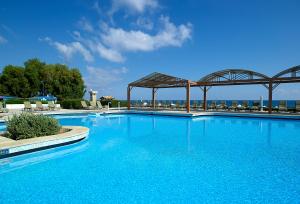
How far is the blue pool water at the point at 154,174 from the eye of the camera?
3.10m

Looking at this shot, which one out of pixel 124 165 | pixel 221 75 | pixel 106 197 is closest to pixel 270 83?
pixel 221 75

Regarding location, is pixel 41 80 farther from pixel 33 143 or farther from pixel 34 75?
pixel 33 143

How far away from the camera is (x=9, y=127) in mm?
5891

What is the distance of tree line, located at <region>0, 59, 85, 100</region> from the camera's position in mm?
25594

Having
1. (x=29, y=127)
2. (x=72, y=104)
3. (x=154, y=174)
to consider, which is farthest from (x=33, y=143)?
(x=72, y=104)

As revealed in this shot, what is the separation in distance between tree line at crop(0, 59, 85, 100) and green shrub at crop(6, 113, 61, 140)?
2263 centimetres

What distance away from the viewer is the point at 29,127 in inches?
229

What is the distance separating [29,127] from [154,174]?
156 inches

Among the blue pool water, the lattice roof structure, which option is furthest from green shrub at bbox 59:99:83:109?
the blue pool water

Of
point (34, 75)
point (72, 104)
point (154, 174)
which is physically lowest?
point (154, 174)

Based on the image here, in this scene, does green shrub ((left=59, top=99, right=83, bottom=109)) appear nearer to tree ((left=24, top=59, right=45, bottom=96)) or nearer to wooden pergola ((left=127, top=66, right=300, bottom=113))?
wooden pergola ((left=127, top=66, right=300, bottom=113))

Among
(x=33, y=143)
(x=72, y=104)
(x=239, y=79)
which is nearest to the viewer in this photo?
(x=33, y=143)

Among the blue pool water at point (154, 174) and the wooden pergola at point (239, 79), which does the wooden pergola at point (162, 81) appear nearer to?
the wooden pergola at point (239, 79)

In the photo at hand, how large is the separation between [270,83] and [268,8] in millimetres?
4826
